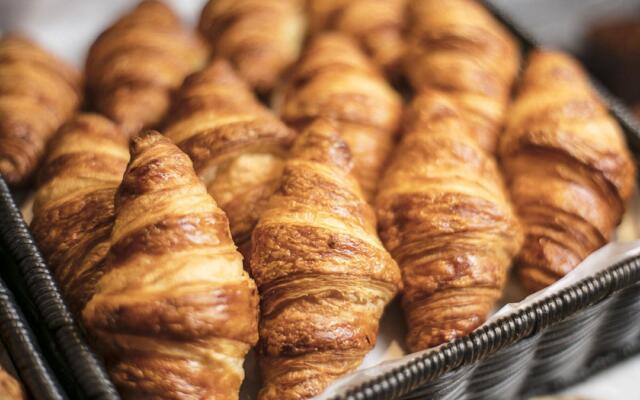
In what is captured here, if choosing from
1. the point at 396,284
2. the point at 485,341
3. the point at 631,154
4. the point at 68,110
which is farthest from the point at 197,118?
the point at 631,154

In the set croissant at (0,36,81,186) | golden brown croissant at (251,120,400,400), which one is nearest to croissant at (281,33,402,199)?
golden brown croissant at (251,120,400,400)

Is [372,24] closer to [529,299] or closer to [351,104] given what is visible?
[351,104]

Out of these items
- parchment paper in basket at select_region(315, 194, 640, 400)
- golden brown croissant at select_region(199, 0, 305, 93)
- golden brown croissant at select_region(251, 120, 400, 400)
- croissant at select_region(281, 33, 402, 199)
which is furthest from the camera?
golden brown croissant at select_region(199, 0, 305, 93)

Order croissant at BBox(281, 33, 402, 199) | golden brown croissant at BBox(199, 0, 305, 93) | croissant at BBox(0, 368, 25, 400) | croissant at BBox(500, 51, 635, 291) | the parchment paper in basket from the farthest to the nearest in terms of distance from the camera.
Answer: golden brown croissant at BBox(199, 0, 305, 93) → croissant at BBox(281, 33, 402, 199) → croissant at BBox(500, 51, 635, 291) → the parchment paper in basket → croissant at BBox(0, 368, 25, 400)

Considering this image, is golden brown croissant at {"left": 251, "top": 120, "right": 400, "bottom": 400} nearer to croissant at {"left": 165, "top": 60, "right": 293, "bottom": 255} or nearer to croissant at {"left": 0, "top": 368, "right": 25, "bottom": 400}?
croissant at {"left": 165, "top": 60, "right": 293, "bottom": 255}

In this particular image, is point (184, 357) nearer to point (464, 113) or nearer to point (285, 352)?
point (285, 352)

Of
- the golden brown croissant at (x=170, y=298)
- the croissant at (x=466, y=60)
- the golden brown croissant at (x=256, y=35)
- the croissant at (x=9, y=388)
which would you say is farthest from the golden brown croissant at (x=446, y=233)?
the croissant at (x=9, y=388)

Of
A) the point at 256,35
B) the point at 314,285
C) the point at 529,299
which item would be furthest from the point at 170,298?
the point at 256,35
